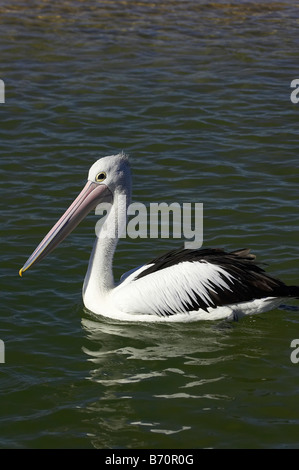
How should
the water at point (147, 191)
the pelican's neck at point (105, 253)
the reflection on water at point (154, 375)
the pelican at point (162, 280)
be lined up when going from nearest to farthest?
the reflection on water at point (154, 375)
the water at point (147, 191)
the pelican at point (162, 280)
the pelican's neck at point (105, 253)

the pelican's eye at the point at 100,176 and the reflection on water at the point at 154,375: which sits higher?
the pelican's eye at the point at 100,176

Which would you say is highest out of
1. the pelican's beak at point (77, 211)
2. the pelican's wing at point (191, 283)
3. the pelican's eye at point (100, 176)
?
the pelican's eye at point (100, 176)

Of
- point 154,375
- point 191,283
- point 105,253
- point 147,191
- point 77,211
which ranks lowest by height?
point 154,375

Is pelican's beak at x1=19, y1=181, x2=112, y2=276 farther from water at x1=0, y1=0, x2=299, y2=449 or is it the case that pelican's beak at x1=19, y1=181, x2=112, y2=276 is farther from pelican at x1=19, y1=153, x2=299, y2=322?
water at x1=0, y1=0, x2=299, y2=449

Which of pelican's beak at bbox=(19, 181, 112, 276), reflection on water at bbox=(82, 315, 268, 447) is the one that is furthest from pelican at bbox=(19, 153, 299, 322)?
reflection on water at bbox=(82, 315, 268, 447)

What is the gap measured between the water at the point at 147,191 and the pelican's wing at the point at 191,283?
169mm

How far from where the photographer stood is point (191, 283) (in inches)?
271

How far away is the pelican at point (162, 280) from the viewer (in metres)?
6.76

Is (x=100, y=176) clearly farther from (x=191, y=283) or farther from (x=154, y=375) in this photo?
(x=154, y=375)

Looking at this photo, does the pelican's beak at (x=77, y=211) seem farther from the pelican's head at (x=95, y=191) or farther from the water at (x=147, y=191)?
the water at (x=147, y=191)

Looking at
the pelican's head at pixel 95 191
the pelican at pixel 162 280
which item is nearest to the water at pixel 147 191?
the pelican at pixel 162 280

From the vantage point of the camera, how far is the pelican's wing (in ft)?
22.2

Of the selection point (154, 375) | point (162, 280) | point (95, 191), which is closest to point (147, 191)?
point (95, 191)

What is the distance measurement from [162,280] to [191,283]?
0.73 ft
